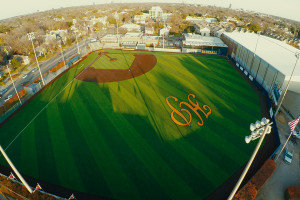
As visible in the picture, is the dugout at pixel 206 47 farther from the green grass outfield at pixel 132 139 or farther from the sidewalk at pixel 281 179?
the sidewalk at pixel 281 179

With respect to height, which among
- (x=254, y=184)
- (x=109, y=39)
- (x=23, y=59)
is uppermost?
(x=109, y=39)

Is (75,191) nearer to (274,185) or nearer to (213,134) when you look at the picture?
(213,134)

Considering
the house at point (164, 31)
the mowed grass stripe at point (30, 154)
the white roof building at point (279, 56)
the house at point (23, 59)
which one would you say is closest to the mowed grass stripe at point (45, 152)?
the mowed grass stripe at point (30, 154)

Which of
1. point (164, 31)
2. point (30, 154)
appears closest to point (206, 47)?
point (164, 31)

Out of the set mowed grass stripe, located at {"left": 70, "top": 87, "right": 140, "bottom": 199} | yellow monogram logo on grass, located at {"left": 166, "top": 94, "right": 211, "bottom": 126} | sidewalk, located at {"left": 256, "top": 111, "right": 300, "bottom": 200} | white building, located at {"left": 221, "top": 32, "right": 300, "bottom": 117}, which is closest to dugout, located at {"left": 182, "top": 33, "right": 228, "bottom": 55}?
white building, located at {"left": 221, "top": 32, "right": 300, "bottom": 117}

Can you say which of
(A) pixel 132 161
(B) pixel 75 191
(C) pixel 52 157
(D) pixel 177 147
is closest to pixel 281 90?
(D) pixel 177 147

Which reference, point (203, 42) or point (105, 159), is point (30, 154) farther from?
point (203, 42)
